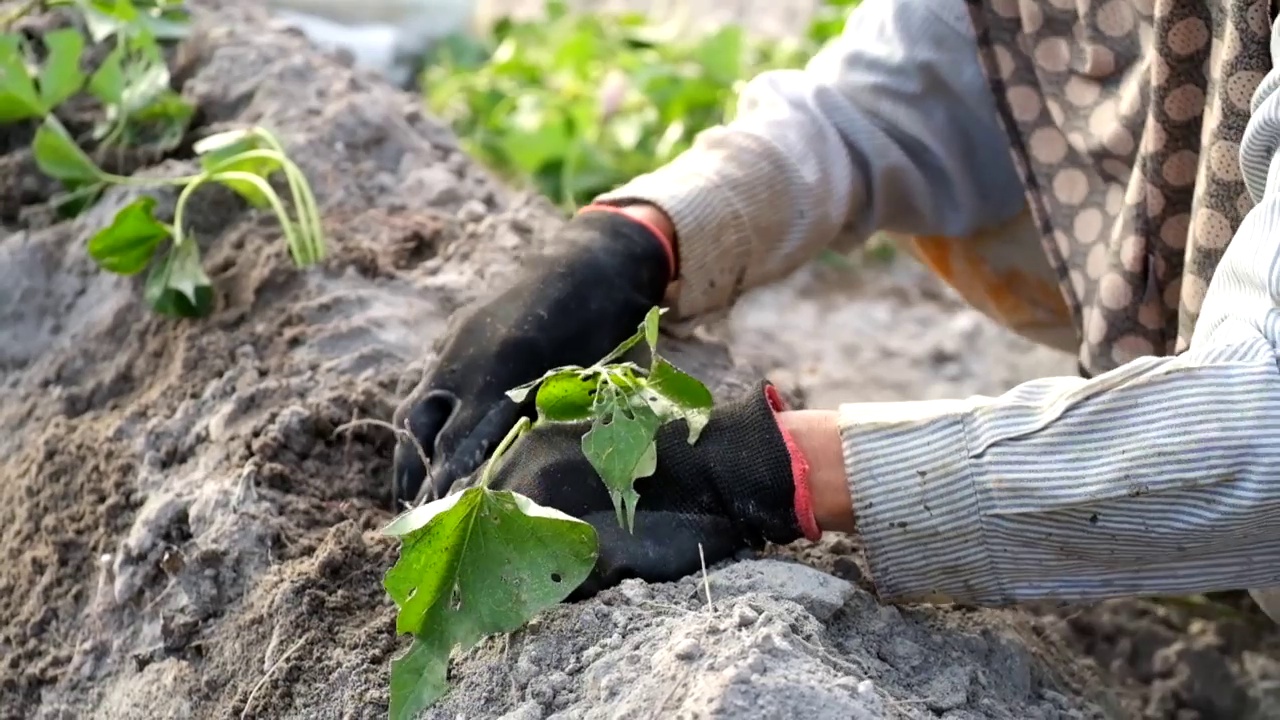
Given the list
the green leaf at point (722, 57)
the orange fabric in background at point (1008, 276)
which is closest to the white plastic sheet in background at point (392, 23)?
the green leaf at point (722, 57)

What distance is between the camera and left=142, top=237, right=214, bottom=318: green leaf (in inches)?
62.1

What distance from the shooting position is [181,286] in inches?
61.5

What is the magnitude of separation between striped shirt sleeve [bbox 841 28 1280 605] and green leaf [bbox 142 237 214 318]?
86 cm

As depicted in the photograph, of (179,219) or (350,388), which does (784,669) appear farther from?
(179,219)

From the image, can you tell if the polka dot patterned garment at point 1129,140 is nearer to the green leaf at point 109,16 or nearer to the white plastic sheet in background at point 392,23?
the green leaf at point 109,16

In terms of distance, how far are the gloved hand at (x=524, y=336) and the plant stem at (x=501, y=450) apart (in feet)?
0.30

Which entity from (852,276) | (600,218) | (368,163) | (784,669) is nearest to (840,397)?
(852,276)

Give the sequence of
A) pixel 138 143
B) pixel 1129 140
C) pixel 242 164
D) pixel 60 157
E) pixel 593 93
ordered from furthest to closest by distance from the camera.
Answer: pixel 593 93 < pixel 138 143 < pixel 60 157 < pixel 242 164 < pixel 1129 140

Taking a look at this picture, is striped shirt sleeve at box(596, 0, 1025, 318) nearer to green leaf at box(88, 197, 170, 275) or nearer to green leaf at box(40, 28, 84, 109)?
green leaf at box(88, 197, 170, 275)

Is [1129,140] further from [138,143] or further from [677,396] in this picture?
[138,143]

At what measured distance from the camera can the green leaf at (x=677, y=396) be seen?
1.00 m

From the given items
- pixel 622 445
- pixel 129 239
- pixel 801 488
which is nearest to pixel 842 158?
pixel 801 488

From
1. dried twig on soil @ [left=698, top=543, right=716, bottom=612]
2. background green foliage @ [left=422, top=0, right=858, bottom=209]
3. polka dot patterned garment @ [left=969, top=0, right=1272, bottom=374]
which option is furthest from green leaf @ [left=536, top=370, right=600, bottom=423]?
background green foliage @ [left=422, top=0, right=858, bottom=209]

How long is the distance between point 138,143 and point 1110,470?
1.50 meters
